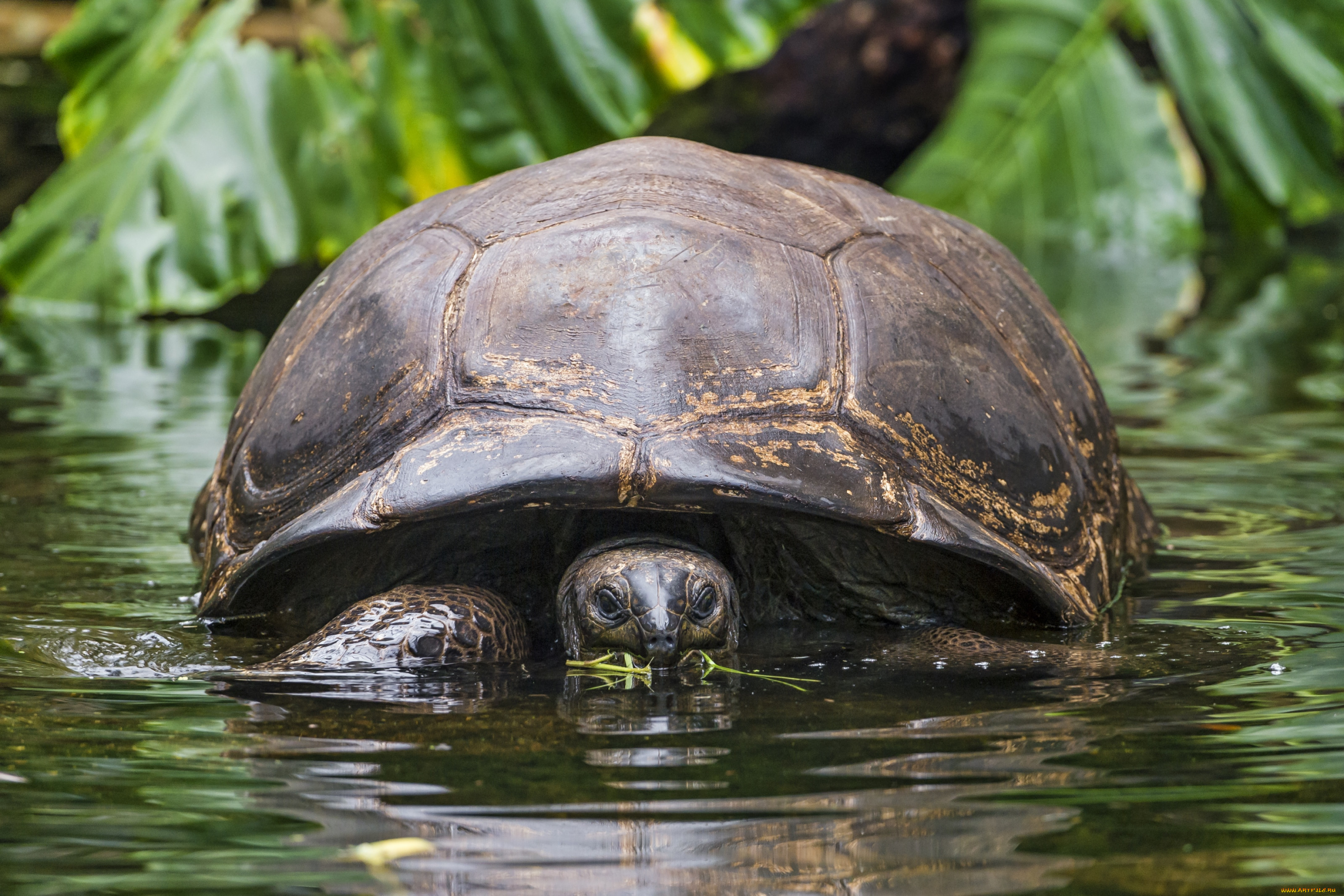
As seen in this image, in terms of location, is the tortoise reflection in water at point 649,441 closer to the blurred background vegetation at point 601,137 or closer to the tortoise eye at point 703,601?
the tortoise eye at point 703,601

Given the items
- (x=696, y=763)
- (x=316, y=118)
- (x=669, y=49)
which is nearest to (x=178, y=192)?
(x=316, y=118)

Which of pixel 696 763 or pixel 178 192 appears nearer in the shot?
pixel 696 763

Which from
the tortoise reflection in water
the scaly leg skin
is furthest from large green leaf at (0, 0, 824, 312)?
the scaly leg skin

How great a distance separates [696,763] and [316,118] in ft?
20.3

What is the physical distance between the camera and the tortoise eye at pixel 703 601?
3027mm

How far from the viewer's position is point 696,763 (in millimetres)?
2344

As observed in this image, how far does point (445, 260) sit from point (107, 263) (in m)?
4.89

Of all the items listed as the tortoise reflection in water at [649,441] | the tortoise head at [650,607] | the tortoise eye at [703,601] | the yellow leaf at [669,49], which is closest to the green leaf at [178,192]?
the yellow leaf at [669,49]

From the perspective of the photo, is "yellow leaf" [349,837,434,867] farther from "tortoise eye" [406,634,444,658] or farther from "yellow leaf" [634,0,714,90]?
"yellow leaf" [634,0,714,90]

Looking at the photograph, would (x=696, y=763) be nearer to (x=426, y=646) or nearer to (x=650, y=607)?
(x=650, y=607)

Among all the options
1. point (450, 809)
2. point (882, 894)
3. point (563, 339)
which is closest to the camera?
point (882, 894)

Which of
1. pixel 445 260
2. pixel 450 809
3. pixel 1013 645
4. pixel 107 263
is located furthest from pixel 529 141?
pixel 450 809

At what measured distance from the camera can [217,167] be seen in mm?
7625

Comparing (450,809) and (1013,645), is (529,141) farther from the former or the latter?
(450,809)
